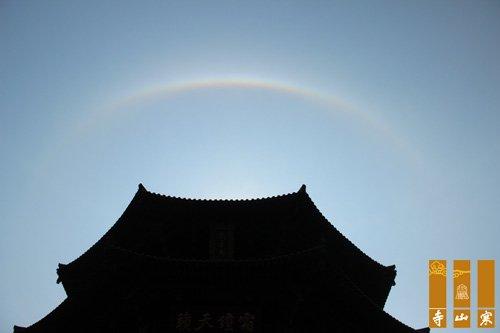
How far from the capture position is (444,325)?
2125 centimetres

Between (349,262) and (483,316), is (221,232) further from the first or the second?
(483,316)

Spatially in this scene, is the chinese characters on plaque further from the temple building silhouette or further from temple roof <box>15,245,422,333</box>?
temple roof <box>15,245,422,333</box>

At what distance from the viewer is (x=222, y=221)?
18250 mm

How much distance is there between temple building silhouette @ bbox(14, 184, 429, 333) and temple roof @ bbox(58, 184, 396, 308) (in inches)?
1.6

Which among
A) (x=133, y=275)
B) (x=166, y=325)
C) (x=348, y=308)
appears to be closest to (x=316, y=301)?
(x=348, y=308)

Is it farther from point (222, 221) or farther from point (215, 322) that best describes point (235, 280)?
point (222, 221)

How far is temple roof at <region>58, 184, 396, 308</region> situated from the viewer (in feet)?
58.8

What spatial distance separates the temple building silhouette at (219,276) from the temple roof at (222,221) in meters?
0.04

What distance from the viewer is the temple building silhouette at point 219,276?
48.7ft

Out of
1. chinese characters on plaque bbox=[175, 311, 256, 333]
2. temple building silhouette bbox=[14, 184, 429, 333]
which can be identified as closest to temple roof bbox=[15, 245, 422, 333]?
temple building silhouette bbox=[14, 184, 429, 333]

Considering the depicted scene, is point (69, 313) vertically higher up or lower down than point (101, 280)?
lower down

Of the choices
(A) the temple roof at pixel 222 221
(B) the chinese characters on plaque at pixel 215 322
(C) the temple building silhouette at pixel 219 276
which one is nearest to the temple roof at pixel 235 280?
(C) the temple building silhouette at pixel 219 276

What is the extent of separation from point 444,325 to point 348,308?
803cm

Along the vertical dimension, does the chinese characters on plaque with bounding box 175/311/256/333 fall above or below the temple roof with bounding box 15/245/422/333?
below
